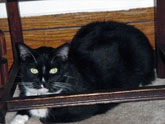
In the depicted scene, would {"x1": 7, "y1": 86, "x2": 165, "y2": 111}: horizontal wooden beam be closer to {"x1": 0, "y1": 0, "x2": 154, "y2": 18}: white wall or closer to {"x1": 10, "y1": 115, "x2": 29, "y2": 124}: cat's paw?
{"x1": 10, "y1": 115, "x2": 29, "y2": 124}: cat's paw

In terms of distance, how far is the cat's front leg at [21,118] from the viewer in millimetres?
1379

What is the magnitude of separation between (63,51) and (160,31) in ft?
1.86

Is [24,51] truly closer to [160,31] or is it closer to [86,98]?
[86,98]

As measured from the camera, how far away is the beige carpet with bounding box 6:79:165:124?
135cm

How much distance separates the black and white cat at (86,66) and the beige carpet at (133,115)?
3cm

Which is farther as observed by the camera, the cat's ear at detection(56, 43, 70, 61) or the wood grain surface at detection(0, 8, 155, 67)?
the wood grain surface at detection(0, 8, 155, 67)

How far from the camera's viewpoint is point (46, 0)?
182 centimetres

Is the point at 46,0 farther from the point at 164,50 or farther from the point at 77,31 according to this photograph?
the point at 164,50

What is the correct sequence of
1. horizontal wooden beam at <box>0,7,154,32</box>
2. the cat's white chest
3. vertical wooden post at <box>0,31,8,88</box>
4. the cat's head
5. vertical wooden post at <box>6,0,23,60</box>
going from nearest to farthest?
vertical wooden post at <box>0,31,8,88</box> → the cat's head → the cat's white chest → vertical wooden post at <box>6,0,23,60</box> → horizontal wooden beam at <box>0,7,154,32</box>

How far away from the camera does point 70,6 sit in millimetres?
1816

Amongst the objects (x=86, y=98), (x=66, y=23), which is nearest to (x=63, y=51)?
(x=86, y=98)

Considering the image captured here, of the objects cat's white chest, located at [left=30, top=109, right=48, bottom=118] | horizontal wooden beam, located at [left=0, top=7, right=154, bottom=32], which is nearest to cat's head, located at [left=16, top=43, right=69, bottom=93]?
cat's white chest, located at [left=30, top=109, right=48, bottom=118]

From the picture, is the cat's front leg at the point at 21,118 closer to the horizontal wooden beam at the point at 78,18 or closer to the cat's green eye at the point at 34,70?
the cat's green eye at the point at 34,70

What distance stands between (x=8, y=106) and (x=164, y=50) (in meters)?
0.76
